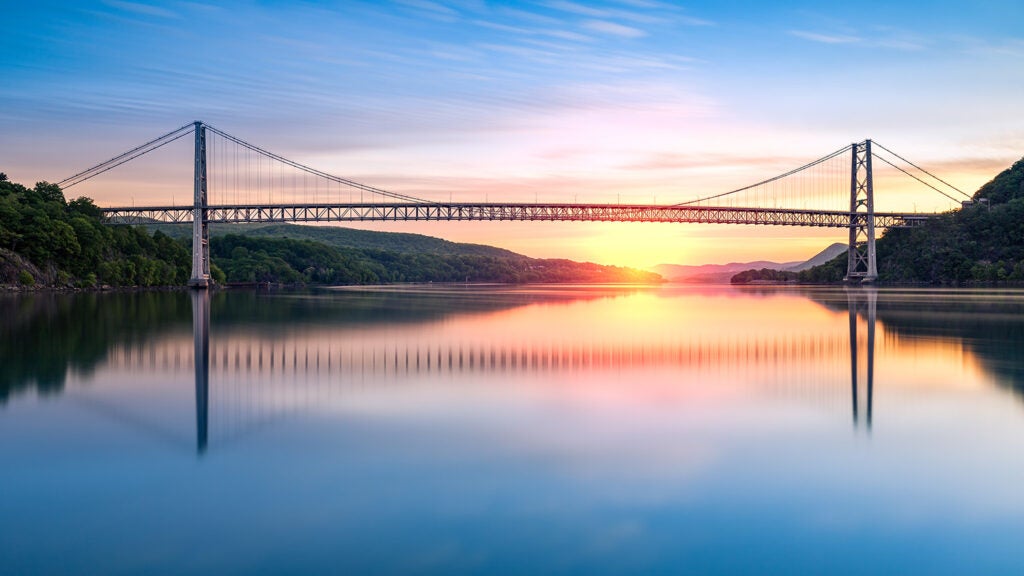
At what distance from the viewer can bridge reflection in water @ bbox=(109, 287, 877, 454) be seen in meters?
12.0

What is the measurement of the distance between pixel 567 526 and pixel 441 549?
1002 millimetres

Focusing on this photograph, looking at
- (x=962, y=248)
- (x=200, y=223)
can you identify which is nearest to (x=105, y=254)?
(x=200, y=223)

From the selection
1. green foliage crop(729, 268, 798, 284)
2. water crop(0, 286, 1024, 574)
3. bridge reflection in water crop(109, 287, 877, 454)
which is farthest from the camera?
green foliage crop(729, 268, 798, 284)

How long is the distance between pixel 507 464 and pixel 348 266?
126 metres

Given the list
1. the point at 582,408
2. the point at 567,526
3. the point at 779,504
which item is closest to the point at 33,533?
the point at 567,526

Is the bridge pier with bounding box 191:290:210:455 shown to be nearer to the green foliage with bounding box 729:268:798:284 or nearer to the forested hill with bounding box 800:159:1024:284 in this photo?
the forested hill with bounding box 800:159:1024:284

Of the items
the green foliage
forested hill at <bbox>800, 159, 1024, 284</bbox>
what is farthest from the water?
the green foliage

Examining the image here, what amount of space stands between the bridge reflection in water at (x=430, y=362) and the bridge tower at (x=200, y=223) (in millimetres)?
51834

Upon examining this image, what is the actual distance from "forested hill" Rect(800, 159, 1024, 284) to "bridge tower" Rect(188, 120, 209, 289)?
254ft

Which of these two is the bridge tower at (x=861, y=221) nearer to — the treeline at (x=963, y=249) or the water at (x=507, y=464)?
the treeline at (x=963, y=249)

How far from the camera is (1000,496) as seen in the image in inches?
272

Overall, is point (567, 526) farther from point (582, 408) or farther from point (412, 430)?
point (582, 408)

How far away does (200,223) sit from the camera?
238 ft

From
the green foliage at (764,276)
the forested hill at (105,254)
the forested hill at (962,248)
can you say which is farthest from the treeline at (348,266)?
the forested hill at (962,248)
